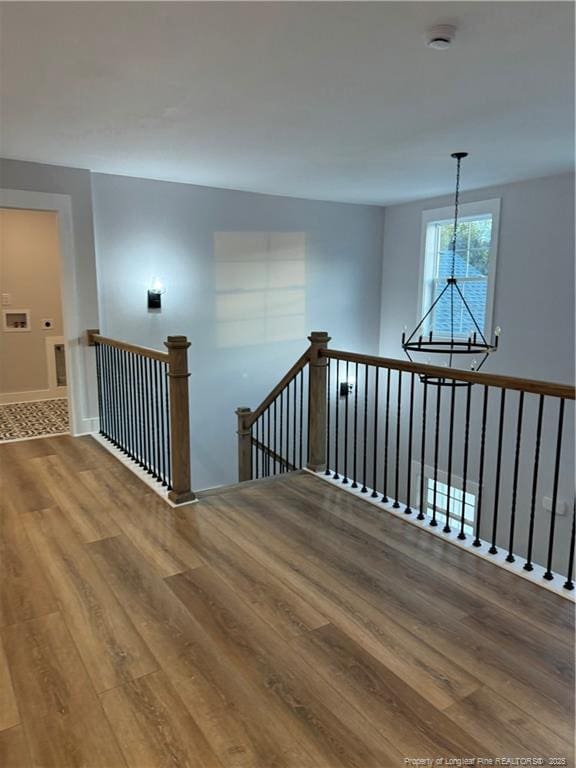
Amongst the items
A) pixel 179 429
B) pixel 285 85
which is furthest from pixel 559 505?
pixel 285 85

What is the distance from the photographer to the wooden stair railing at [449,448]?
3.21 meters

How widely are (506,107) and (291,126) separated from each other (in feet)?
4.52

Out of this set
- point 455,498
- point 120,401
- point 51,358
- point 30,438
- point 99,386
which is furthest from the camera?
point 51,358

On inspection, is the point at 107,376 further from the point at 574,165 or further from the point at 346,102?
the point at 574,165

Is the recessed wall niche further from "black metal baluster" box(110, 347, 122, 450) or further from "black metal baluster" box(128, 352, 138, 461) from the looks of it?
"black metal baluster" box(128, 352, 138, 461)

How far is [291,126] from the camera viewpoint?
11.7 ft

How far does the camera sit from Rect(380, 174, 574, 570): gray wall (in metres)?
5.24

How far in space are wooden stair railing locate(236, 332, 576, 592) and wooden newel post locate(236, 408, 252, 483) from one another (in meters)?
0.01

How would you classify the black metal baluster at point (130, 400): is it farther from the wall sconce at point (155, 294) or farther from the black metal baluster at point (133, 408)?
the wall sconce at point (155, 294)

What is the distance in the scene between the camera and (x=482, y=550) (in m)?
2.89

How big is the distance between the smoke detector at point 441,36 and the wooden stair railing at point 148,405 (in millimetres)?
2111

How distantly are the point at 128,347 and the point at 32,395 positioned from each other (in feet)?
10.9

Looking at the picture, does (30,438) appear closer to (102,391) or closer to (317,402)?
(102,391)

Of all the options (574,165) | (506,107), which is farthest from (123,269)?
(574,165)
